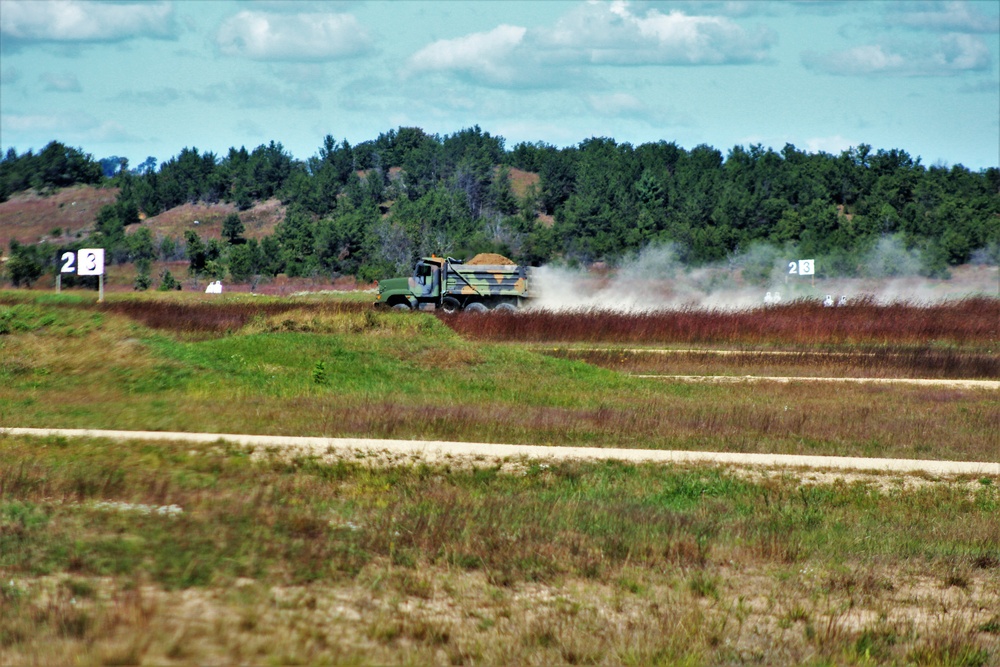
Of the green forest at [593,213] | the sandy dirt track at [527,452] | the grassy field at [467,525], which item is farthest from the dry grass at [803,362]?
the green forest at [593,213]

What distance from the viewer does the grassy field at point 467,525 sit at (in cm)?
801

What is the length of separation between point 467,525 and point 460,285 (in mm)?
38628

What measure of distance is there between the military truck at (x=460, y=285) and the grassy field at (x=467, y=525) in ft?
78.5

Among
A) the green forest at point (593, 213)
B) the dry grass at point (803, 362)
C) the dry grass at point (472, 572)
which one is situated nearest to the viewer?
the dry grass at point (472, 572)

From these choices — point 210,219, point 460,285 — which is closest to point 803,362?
point 460,285

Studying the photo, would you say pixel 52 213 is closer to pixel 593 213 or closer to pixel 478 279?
pixel 593 213

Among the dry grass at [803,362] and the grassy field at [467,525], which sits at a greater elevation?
the dry grass at [803,362]

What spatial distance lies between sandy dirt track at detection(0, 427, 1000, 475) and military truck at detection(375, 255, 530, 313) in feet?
107

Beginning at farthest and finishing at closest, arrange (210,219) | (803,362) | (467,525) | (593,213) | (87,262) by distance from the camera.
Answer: (210,219) → (593,213) → (87,262) → (803,362) → (467,525)

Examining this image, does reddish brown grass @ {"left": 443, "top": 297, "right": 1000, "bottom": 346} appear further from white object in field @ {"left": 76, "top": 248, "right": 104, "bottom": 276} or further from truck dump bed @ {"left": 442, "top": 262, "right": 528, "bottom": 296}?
white object in field @ {"left": 76, "top": 248, "right": 104, "bottom": 276}

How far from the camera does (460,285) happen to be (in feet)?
162

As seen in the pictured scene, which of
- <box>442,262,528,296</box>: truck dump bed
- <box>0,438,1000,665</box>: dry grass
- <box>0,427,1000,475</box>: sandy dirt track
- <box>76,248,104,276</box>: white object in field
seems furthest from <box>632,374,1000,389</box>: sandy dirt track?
<box>76,248,104,276</box>: white object in field

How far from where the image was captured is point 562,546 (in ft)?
34.6

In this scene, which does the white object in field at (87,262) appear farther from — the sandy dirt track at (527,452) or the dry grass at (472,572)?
the dry grass at (472,572)
